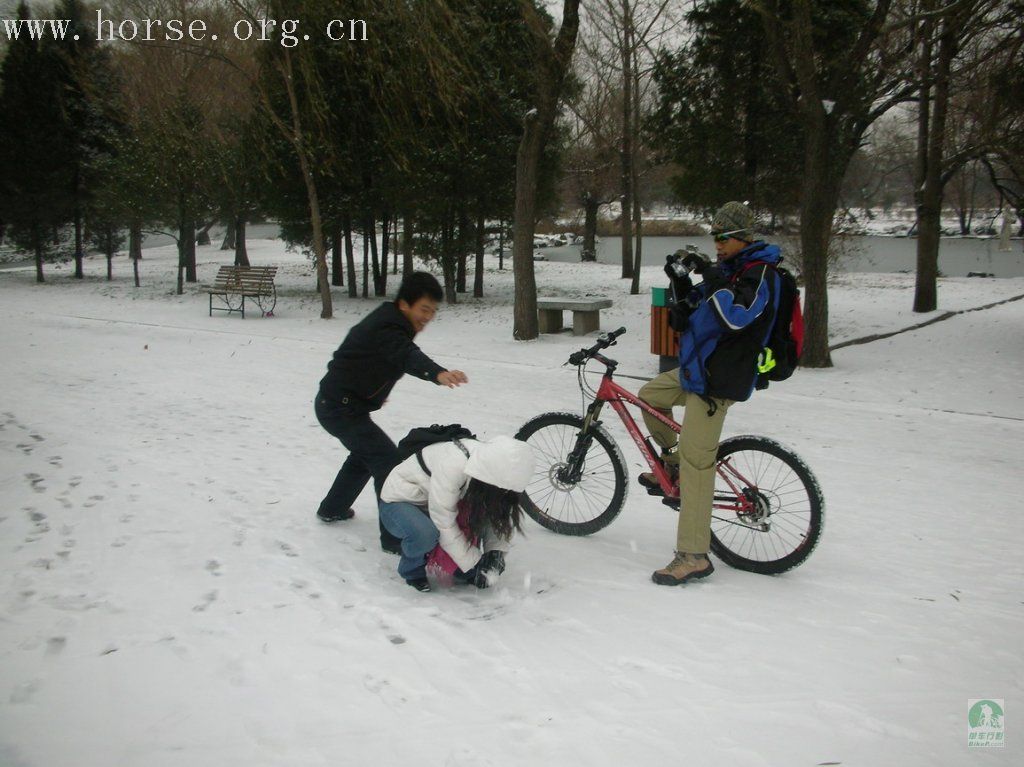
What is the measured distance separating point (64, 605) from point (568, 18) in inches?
450

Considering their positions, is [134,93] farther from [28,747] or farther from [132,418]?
[28,747]

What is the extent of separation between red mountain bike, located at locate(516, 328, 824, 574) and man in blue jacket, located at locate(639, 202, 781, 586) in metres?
0.26

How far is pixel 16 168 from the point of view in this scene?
25.0 m

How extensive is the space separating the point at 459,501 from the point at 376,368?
98 cm

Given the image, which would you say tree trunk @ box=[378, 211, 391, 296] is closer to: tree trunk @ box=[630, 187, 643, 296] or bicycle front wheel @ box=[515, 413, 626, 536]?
tree trunk @ box=[630, 187, 643, 296]

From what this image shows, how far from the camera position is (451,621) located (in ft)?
12.2

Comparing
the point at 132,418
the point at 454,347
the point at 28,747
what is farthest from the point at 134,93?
the point at 28,747

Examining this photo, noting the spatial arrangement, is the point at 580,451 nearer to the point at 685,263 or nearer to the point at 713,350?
the point at 713,350

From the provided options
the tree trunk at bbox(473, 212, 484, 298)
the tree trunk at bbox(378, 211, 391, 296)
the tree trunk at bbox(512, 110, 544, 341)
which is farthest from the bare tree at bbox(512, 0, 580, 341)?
the tree trunk at bbox(378, 211, 391, 296)

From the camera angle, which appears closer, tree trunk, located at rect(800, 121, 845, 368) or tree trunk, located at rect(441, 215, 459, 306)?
tree trunk, located at rect(800, 121, 845, 368)

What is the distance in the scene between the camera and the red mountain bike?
427cm

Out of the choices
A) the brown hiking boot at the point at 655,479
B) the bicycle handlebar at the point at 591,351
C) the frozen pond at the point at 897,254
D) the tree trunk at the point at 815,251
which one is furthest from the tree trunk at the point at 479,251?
the brown hiking boot at the point at 655,479

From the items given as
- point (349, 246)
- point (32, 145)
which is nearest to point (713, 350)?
point (349, 246)

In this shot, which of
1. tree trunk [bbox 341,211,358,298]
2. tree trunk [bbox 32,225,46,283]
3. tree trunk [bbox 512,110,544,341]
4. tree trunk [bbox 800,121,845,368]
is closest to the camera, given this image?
tree trunk [bbox 800,121,845,368]
